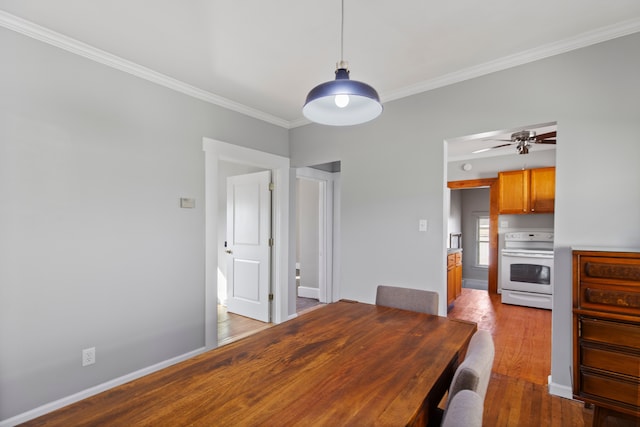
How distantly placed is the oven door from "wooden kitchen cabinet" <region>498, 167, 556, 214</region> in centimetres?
66

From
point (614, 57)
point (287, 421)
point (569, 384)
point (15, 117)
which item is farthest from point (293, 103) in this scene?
point (569, 384)

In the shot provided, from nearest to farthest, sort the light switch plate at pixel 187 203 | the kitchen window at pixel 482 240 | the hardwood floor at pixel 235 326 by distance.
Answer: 1. the light switch plate at pixel 187 203
2. the hardwood floor at pixel 235 326
3. the kitchen window at pixel 482 240

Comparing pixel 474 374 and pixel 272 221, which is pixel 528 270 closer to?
pixel 272 221

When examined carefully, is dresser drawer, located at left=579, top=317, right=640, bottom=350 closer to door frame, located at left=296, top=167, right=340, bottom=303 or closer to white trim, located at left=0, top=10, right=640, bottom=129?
white trim, located at left=0, top=10, right=640, bottom=129

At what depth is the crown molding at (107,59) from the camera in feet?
6.08

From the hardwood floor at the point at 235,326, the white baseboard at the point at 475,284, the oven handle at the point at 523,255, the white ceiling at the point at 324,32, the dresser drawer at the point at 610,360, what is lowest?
the white baseboard at the point at 475,284

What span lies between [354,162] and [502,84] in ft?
4.66

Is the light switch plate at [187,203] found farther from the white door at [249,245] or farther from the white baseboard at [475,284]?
the white baseboard at [475,284]

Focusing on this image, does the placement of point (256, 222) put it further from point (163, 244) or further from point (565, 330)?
point (565, 330)

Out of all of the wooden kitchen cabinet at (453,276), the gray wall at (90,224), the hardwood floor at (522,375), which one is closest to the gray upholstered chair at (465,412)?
the hardwood floor at (522,375)

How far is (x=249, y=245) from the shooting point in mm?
3889

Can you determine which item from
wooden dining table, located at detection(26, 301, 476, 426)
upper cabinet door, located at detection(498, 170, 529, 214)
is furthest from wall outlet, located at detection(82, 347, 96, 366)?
upper cabinet door, located at detection(498, 170, 529, 214)

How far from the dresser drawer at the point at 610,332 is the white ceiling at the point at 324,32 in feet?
5.82

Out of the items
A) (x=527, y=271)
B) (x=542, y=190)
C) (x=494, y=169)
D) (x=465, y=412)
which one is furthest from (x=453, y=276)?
(x=465, y=412)
